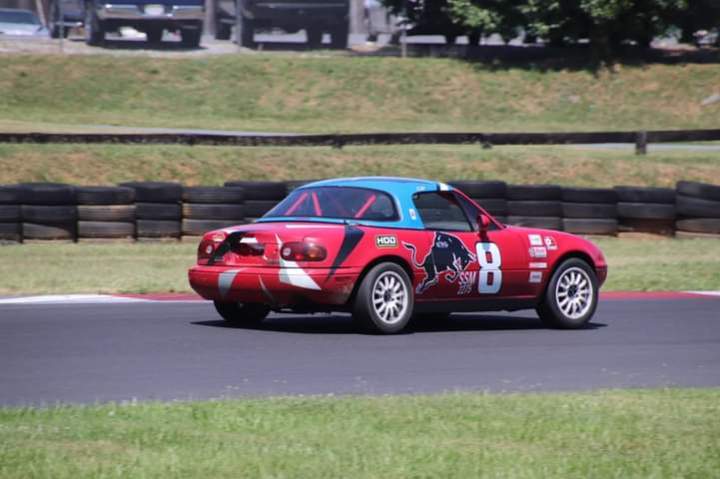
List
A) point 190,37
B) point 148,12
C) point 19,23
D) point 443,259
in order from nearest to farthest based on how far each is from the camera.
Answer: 1. point 443,259
2. point 148,12
3. point 190,37
4. point 19,23

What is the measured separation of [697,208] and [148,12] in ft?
76.2

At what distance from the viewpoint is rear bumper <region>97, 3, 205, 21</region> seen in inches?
1554

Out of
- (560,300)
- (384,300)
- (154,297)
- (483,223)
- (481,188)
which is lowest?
(154,297)

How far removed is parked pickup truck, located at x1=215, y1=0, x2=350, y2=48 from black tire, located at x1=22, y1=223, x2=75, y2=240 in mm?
24522

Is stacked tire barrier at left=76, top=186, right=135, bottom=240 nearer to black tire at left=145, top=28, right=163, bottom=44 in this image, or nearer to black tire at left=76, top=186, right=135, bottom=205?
black tire at left=76, top=186, right=135, bottom=205

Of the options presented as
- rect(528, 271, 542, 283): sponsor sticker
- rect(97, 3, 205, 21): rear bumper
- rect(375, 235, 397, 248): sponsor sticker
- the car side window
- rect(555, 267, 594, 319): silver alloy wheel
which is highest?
rect(97, 3, 205, 21): rear bumper

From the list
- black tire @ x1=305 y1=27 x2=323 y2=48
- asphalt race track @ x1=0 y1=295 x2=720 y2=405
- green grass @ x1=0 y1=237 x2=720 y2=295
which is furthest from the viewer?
black tire @ x1=305 y1=27 x2=323 y2=48

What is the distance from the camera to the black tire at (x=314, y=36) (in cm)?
4441

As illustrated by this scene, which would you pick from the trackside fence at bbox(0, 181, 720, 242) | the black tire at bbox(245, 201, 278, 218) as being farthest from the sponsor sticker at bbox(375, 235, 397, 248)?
the black tire at bbox(245, 201, 278, 218)

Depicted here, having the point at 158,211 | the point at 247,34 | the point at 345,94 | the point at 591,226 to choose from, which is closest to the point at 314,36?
the point at 247,34

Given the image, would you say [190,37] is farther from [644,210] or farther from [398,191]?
[398,191]

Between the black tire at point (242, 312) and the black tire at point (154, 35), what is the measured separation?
102 feet

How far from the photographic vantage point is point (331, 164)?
24.8 meters

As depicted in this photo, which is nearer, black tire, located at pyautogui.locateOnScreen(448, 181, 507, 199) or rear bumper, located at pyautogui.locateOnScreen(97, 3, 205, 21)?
black tire, located at pyautogui.locateOnScreen(448, 181, 507, 199)
